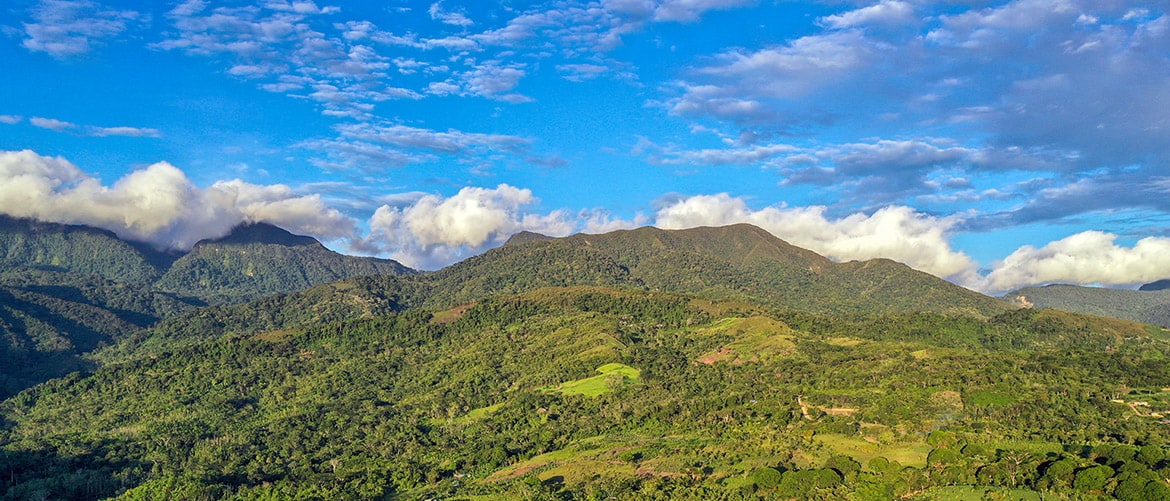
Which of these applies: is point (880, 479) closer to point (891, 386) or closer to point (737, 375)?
point (891, 386)

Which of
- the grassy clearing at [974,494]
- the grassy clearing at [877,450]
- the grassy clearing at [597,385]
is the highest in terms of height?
the grassy clearing at [597,385]

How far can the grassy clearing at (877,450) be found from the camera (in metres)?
108

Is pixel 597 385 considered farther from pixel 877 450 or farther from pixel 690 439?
pixel 877 450

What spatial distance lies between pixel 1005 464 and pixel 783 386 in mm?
72737

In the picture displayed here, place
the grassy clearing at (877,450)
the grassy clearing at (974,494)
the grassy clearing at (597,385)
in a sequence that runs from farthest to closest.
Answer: the grassy clearing at (597,385) < the grassy clearing at (877,450) < the grassy clearing at (974,494)

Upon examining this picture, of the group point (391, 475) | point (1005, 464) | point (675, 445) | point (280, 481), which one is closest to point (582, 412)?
point (675, 445)

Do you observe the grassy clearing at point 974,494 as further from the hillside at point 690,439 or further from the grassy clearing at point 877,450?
the grassy clearing at point 877,450

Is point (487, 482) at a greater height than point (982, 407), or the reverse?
point (982, 407)

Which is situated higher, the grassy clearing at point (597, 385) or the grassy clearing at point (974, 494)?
the grassy clearing at point (597, 385)

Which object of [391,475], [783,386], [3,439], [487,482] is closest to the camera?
[487,482]

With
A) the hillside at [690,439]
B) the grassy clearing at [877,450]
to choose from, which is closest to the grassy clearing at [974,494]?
the hillside at [690,439]

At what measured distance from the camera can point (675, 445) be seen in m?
132

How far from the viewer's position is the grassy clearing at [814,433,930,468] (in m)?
108

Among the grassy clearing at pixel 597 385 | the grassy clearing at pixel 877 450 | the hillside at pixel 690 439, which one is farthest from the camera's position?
the grassy clearing at pixel 597 385
